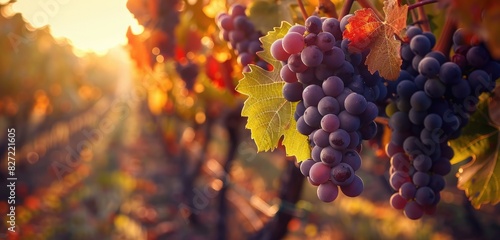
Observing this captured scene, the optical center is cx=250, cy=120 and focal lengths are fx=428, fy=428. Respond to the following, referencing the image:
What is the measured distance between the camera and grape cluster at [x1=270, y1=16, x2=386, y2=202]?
0.86m

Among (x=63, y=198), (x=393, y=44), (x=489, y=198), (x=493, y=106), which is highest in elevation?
(x=393, y=44)

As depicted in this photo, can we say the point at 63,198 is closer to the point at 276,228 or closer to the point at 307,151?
the point at 276,228

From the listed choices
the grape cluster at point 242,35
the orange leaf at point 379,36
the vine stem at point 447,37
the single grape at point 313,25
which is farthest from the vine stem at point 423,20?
the grape cluster at point 242,35

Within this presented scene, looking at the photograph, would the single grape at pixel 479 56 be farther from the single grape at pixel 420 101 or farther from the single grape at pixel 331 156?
the single grape at pixel 331 156

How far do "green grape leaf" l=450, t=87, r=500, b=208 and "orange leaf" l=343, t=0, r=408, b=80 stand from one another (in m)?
0.47

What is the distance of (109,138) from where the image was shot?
50.1 ft

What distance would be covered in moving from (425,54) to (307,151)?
38 cm

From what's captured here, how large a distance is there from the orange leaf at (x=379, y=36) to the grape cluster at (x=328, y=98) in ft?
0.13

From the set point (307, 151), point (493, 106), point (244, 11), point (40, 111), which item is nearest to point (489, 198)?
point (493, 106)

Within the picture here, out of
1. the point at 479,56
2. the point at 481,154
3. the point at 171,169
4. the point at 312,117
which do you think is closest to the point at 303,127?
the point at 312,117

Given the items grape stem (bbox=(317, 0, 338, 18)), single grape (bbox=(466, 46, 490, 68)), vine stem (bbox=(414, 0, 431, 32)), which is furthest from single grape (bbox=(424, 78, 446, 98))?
grape stem (bbox=(317, 0, 338, 18))

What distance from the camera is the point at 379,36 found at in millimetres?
918

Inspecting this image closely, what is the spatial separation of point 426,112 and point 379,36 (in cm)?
28

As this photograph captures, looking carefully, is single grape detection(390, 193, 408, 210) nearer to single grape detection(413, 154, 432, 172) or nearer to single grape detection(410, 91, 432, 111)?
single grape detection(413, 154, 432, 172)
